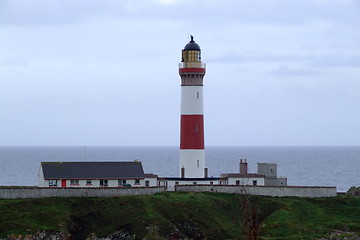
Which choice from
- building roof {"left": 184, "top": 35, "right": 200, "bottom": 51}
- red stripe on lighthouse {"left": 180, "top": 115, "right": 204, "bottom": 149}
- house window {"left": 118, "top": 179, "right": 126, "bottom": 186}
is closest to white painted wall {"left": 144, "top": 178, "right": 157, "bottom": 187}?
house window {"left": 118, "top": 179, "right": 126, "bottom": 186}

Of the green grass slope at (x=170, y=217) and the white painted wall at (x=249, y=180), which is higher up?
the white painted wall at (x=249, y=180)

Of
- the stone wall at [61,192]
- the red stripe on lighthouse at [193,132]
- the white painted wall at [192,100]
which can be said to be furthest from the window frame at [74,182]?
the white painted wall at [192,100]

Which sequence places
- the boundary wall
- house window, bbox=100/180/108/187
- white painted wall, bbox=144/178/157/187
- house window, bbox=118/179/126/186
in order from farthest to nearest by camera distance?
1. white painted wall, bbox=144/178/157/187
2. house window, bbox=118/179/126/186
3. house window, bbox=100/180/108/187
4. the boundary wall

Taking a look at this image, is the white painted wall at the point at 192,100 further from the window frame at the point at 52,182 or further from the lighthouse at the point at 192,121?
the window frame at the point at 52,182

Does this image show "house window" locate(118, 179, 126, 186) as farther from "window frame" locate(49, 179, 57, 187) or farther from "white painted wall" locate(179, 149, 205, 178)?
"white painted wall" locate(179, 149, 205, 178)

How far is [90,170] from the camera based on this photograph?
7450 centimetres

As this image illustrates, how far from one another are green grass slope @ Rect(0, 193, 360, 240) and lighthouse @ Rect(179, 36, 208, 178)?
851 cm

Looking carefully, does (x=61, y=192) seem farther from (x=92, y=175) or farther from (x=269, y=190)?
(x=269, y=190)

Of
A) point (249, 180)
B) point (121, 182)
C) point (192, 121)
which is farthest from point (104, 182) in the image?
point (249, 180)

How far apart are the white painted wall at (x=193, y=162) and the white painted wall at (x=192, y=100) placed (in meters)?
4.16

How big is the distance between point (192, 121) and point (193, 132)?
1.17m

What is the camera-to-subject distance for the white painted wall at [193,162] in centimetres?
7838

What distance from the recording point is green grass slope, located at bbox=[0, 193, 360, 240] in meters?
60.8

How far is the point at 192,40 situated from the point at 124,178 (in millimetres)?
18236
